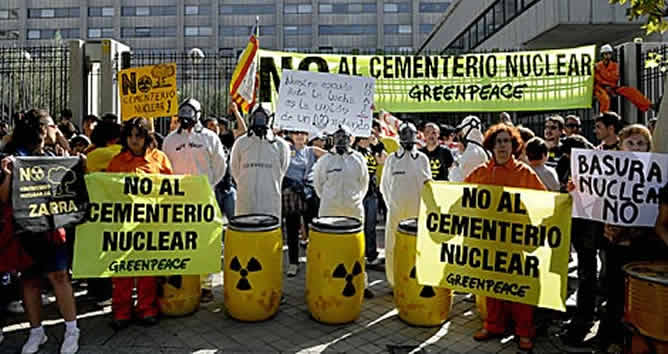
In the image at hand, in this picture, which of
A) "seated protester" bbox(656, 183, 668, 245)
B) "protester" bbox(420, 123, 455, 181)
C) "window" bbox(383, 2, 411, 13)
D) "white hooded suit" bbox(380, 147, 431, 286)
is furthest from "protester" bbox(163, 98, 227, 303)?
"window" bbox(383, 2, 411, 13)

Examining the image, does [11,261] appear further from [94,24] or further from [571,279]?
[94,24]

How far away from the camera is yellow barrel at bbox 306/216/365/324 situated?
16.7 ft

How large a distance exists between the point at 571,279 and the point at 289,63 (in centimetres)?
527

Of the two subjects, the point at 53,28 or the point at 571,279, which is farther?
the point at 53,28

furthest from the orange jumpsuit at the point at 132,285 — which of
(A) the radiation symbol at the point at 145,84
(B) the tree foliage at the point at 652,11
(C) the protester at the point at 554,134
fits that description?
(B) the tree foliage at the point at 652,11

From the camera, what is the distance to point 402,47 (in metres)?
70.6

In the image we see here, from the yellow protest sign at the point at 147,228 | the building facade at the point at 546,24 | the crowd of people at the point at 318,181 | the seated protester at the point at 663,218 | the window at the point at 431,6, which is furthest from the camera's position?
the window at the point at 431,6

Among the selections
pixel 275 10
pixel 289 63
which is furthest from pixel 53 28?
pixel 289 63

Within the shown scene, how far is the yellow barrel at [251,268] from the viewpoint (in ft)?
16.8

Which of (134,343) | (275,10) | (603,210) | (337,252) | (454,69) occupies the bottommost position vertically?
(134,343)

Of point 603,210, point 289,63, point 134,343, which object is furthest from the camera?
point 289,63

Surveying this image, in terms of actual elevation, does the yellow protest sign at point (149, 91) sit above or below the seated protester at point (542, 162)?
above

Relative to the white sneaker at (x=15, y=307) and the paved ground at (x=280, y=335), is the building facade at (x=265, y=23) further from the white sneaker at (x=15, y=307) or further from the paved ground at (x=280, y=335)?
the paved ground at (x=280, y=335)

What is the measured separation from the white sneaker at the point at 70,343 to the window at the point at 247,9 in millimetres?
70536
